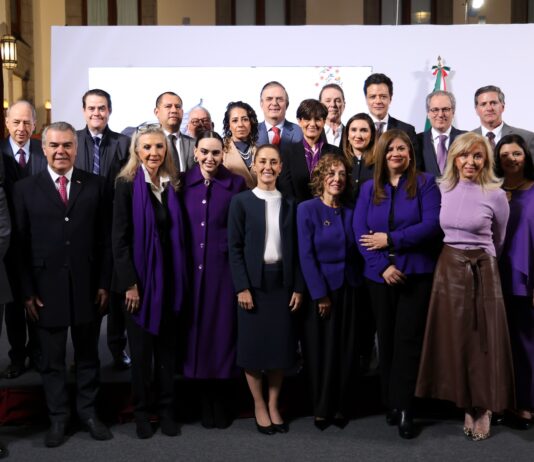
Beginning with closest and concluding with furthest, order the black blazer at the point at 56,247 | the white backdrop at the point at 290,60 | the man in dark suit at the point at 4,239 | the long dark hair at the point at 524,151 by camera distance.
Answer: the man in dark suit at the point at 4,239 < the black blazer at the point at 56,247 < the long dark hair at the point at 524,151 < the white backdrop at the point at 290,60

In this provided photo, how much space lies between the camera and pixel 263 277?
343cm

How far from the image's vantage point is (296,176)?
384 cm

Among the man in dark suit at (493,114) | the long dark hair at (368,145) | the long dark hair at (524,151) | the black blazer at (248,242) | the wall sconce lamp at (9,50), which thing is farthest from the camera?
the wall sconce lamp at (9,50)

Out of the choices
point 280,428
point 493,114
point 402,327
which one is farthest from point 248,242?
point 493,114

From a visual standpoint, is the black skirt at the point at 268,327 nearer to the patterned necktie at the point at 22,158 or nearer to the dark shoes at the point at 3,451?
the dark shoes at the point at 3,451

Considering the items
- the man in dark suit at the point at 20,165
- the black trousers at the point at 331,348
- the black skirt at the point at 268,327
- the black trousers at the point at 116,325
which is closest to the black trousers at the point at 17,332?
the man in dark suit at the point at 20,165

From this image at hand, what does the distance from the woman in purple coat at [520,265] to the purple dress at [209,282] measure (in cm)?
138

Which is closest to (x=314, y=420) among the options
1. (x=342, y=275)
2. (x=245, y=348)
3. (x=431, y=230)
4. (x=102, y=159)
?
(x=245, y=348)

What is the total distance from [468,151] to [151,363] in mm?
1853

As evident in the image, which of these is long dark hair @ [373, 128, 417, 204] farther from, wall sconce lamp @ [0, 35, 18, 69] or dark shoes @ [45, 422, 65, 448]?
wall sconce lamp @ [0, 35, 18, 69]

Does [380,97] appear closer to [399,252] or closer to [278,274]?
[399,252]

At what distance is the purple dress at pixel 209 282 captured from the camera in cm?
345

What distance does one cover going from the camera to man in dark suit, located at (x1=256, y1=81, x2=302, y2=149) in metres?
4.30

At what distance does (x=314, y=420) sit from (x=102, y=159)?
1928 mm
